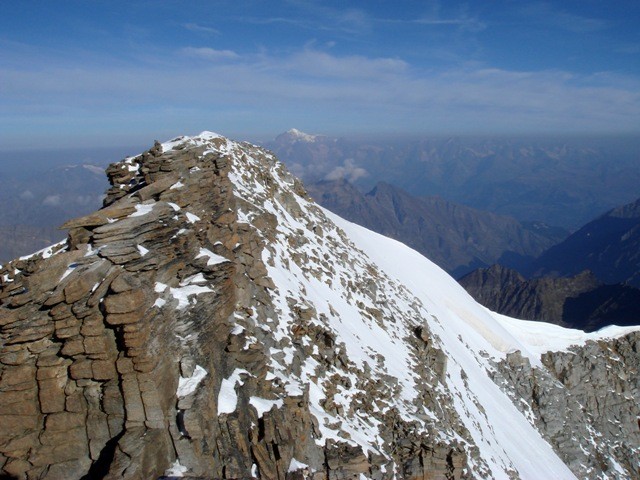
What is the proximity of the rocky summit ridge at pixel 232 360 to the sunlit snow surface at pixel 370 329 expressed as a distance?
6.2 inches

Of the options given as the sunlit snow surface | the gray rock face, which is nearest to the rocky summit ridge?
the sunlit snow surface

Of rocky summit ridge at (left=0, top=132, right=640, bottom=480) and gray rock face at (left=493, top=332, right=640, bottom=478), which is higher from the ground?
rocky summit ridge at (left=0, top=132, right=640, bottom=480)

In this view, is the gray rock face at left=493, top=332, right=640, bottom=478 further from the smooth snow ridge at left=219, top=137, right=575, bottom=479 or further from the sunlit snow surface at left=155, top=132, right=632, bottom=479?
the smooth snow ridge at left=219, top=137, right=575, bottom=479

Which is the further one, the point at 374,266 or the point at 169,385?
the point at 374,266

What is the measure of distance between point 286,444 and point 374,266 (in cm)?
2803

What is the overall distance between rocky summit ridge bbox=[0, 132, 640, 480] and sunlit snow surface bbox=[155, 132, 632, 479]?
0.16 m

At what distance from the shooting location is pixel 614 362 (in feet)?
166

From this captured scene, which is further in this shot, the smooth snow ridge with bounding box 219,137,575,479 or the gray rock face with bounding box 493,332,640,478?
the gray rock face with bounding box 493,332,640,478

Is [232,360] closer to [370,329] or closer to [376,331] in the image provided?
[370,329]

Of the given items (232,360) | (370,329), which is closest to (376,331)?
(370,329)

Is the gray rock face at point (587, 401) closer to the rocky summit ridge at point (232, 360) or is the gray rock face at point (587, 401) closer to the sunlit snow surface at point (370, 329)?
the rocky summit ridge at point (232, 360)

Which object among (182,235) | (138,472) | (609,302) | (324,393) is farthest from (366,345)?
(609,302)

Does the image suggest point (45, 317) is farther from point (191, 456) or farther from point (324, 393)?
point (324, 393)

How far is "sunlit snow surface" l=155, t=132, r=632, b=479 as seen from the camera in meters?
19.0
